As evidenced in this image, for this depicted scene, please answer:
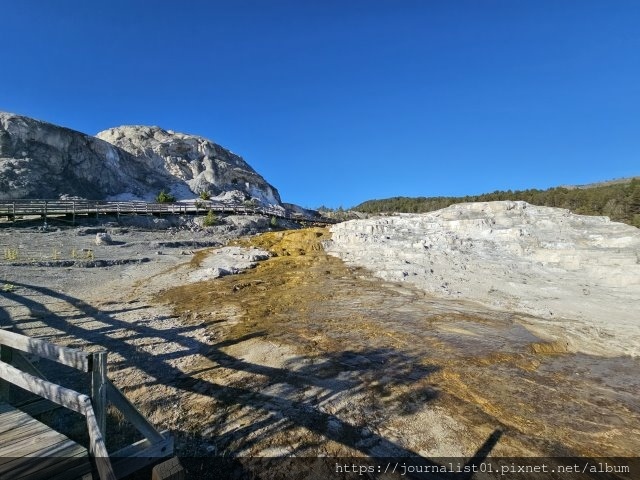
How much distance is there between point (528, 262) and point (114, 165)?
5893cm

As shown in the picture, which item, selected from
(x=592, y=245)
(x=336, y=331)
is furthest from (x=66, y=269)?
(x=592, y=245)

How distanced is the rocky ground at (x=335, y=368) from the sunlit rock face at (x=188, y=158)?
55.5m

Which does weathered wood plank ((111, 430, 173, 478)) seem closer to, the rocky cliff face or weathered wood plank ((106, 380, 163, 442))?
weathered wood plank ((106, 380, 163, 442))

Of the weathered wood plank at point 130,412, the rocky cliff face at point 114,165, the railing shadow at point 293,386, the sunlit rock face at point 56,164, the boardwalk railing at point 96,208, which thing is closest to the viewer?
the weathered wood plank at point 130,412

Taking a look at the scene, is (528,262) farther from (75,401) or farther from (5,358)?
(5,358)

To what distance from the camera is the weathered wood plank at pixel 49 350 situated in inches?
133

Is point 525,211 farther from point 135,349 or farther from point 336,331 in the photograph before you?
Result: point 135,349

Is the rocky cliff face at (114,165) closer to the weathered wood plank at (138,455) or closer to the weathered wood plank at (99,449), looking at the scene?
the weathered wood plank at (138,455)

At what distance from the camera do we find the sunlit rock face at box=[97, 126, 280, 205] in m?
65.9

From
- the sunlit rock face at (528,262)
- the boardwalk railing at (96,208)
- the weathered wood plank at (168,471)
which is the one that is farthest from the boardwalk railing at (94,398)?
the boardwalk railing at (96,208)

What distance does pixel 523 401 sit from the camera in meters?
5.96

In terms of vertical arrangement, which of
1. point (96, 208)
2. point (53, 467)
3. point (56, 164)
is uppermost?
point (56, 164)

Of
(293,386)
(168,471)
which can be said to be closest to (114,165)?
(293,386)

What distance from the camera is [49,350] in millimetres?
3668
